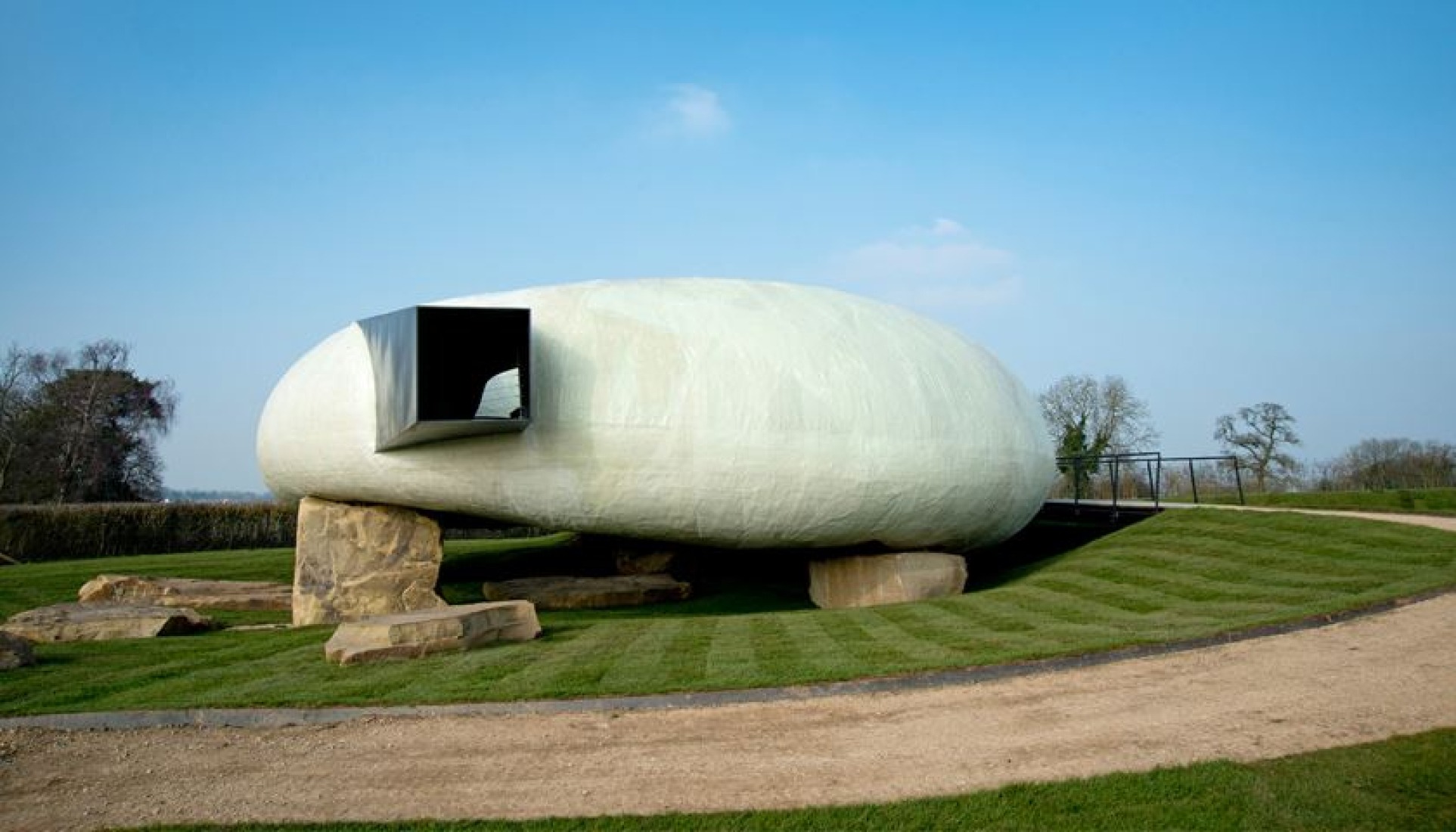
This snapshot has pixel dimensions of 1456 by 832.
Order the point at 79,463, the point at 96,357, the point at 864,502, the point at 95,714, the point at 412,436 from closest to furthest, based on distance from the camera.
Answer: the point at 95,714
the point at 412,436
the point at 864,502
the point at 79,463
the point at 96,357

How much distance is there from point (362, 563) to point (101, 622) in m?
3.81

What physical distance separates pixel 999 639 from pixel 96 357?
203 feet

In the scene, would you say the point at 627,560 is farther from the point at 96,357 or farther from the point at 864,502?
the point at 96,357

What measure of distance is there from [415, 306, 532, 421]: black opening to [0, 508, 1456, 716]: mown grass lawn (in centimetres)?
421

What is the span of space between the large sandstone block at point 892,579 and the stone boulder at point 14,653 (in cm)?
1261

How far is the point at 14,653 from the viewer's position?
11.0 metres

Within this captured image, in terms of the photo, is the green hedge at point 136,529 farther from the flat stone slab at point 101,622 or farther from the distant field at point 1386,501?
the distant field at point 1386,501

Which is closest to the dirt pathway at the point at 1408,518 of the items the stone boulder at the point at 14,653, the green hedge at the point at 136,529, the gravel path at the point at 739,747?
the gravel path at the point at 739,747

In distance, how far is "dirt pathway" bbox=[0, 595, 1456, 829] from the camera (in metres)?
6.52

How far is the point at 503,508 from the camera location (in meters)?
15.0

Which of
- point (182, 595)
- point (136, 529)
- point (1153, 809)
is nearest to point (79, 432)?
point (136, 529)

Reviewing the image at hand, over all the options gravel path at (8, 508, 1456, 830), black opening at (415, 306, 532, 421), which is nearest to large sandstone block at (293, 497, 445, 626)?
black opening at (415, 306, 532, 421)

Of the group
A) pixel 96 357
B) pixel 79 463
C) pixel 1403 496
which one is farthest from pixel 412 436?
pixel 96 357

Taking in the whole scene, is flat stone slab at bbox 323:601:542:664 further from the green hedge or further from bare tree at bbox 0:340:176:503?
bare tree at bbox 0:340:176:503
